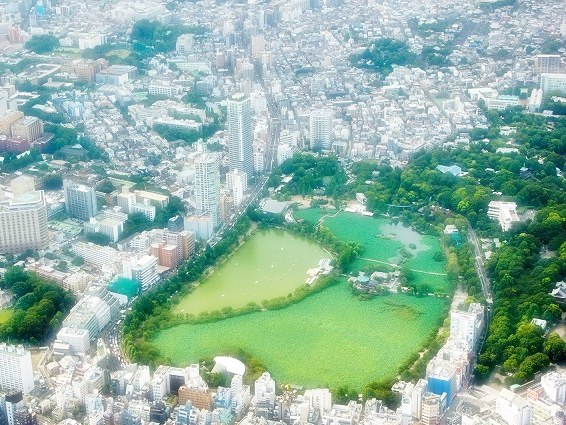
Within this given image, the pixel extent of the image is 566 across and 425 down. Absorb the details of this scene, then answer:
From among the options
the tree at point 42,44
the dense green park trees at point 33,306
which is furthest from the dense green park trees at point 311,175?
the tree at point 42,44

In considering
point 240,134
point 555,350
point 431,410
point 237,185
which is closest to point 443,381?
point 431,410

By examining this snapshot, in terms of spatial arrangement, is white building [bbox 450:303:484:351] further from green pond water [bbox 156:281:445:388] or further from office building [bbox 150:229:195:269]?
office building [bbox 150:229:195:269]

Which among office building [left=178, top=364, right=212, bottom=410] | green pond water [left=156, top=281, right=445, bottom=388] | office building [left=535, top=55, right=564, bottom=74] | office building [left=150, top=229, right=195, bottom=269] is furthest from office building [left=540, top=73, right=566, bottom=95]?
office building [left=178, top=364, right=212, bottom=410]

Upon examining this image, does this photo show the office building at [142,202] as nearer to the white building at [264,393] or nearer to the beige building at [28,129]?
the beige building at [28,129]

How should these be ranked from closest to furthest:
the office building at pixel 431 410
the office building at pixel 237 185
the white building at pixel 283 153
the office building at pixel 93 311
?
1. the office building at pixel 431 410
2. the office building at pixel 93 311
3. the office building at pixel 237 185
4. the white building at pixel 283 153

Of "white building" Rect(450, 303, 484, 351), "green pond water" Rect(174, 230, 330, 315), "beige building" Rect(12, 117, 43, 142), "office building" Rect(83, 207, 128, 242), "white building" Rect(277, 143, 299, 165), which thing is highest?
"beige building" Rect(12, 117, 43, 142)
